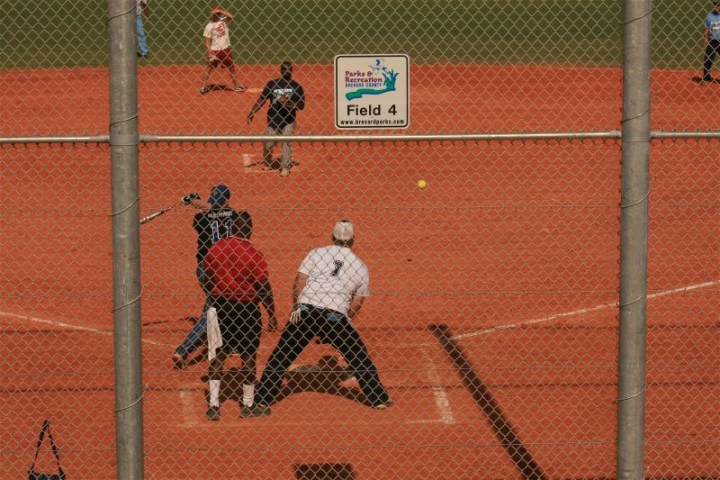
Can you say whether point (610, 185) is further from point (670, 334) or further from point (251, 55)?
point (251, 55)

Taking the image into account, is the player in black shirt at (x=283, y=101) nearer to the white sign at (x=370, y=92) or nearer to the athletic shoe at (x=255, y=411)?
the athletic shoe at (x=255, y=411)

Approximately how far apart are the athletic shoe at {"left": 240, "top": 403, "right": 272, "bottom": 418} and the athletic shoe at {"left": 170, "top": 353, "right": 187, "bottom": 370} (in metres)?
1.13

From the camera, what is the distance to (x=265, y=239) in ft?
50.6

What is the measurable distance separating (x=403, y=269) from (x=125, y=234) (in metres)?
8.05

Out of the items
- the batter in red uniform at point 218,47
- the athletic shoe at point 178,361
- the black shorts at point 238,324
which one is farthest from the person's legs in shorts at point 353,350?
the batter in red uniform at point 218,47

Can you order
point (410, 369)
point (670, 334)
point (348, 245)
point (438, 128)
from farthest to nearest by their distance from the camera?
point (438, 128)
point (670, 334)
point (410, 369)
point (348, 245)

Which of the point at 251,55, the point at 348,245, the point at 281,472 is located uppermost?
the point at 251,55

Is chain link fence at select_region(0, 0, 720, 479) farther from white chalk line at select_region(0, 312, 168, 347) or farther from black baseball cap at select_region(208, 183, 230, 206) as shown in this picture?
black baseball cap at select_region(208, 183, 230, 206)

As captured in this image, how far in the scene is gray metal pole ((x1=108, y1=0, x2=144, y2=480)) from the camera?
668 centimetres

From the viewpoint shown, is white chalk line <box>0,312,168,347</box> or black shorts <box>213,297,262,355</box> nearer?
black shorts <box>213,297,262,355</box>

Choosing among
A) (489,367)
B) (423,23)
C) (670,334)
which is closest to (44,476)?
(489,367)

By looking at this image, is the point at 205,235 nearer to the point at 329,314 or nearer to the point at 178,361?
the point at 178,361

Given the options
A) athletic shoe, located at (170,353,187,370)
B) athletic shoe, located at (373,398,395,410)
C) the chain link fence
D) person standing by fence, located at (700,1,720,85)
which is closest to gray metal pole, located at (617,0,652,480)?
the chain link fence

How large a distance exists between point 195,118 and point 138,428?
1416cm
